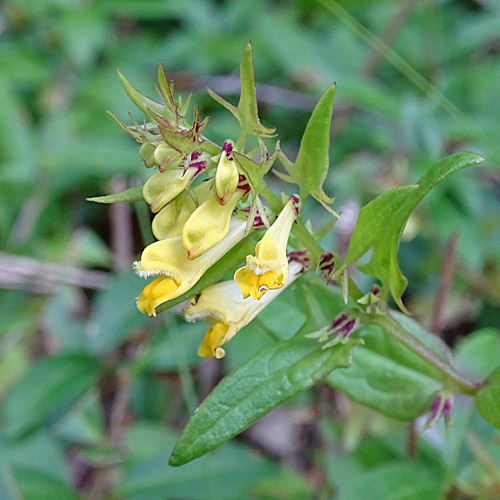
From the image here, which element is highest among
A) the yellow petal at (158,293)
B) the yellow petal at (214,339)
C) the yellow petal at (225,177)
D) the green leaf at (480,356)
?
the yellow petal at (225,177)

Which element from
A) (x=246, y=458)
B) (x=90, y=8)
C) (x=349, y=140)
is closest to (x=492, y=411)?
(x=246, y=458)

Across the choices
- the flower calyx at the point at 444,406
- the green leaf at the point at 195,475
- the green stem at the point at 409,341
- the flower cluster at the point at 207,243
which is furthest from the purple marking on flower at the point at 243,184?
the green leaf at the point at 195,475

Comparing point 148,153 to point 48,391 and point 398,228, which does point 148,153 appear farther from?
point 48,391

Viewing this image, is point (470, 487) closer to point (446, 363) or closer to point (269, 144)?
point (446, 363)

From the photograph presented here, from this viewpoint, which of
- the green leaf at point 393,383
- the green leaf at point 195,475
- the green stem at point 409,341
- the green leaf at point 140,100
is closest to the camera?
the green leaf at point 140,100

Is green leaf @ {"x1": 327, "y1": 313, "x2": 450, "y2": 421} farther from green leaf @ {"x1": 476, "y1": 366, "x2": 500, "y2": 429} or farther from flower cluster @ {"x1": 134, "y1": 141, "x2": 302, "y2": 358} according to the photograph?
flower cluster @ {"x1": 134, "y1": 141, "x2": 302, "y2": 358}

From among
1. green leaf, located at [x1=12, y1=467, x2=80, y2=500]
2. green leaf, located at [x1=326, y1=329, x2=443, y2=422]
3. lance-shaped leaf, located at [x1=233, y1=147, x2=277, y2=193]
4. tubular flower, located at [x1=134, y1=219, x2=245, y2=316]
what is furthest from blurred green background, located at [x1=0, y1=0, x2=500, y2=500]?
lance-shaped leaf, located at [x1=233, y1=147, x2=277, y2=193]

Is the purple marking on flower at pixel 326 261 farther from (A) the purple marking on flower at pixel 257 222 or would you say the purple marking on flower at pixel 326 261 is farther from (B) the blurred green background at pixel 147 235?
(B) the blurred green background at pixel 147 235
